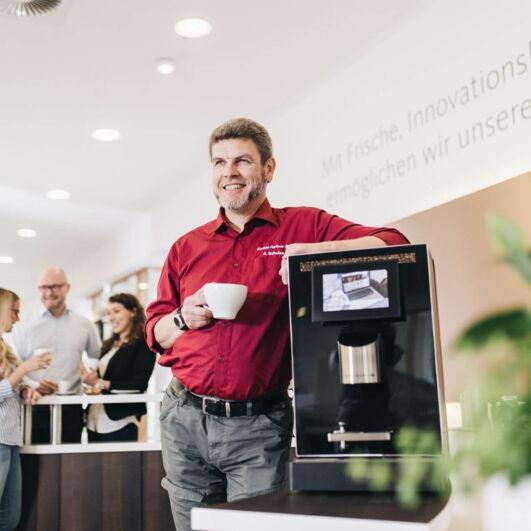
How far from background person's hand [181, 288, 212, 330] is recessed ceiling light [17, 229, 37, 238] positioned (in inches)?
240

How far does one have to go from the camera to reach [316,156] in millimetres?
4090

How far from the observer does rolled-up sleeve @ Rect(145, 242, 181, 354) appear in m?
1.63

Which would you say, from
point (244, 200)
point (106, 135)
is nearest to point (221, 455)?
point (244, 200)

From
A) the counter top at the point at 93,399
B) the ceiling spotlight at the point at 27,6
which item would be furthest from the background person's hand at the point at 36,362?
the ceiling spotlight at the point at 27,6

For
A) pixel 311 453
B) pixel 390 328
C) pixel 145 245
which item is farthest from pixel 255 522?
pixel 145 245

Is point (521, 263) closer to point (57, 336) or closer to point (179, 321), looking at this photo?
point (179, 321)

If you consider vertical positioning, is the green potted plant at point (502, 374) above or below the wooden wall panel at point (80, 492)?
above

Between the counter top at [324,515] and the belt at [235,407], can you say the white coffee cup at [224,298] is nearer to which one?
the belt at [235,407]

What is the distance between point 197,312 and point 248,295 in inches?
5.6

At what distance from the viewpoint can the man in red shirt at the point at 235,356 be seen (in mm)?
1474

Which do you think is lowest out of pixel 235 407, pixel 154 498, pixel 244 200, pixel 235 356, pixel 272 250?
pixel 154 498

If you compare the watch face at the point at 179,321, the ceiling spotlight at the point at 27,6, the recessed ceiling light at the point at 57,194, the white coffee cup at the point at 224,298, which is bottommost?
the watch face at the point at 179,321

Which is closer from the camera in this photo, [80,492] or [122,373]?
[80,492]

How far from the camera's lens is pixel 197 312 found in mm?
1409
